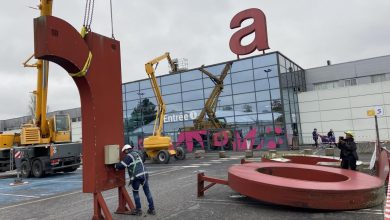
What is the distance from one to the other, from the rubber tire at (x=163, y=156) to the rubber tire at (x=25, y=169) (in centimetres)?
828

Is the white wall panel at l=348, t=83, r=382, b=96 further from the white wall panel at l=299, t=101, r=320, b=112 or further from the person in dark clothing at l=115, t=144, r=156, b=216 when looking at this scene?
the person in dark clothing at l=115, t=144, r=156, b=216

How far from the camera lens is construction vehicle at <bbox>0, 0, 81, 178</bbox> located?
20844 millimetres

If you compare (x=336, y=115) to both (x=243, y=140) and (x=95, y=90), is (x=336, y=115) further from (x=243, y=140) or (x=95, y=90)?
(x=95, y=90)

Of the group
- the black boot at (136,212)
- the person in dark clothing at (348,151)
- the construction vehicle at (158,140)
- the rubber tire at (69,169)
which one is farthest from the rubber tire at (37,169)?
the person in dark clothing at (348,151)

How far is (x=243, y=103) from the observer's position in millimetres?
34719

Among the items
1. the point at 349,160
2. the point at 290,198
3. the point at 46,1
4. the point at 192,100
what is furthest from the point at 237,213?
the point at 192,100

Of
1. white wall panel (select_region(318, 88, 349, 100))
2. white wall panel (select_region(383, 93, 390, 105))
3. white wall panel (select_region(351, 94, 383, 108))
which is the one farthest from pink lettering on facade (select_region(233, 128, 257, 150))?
white wall panel (select_region(383, 93, 390, 105))

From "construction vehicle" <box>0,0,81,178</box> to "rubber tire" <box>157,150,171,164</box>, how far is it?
555 cm

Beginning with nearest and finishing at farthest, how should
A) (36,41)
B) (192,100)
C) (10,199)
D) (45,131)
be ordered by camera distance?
(36,41) < (10,199) < (45,131) < (192,100)

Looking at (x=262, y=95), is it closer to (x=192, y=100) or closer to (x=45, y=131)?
(x=192, y=100)

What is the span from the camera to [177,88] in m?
38.8

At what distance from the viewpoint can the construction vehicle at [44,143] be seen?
2084 cm

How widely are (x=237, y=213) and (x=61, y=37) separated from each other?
5.34 m

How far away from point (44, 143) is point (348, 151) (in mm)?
17261
